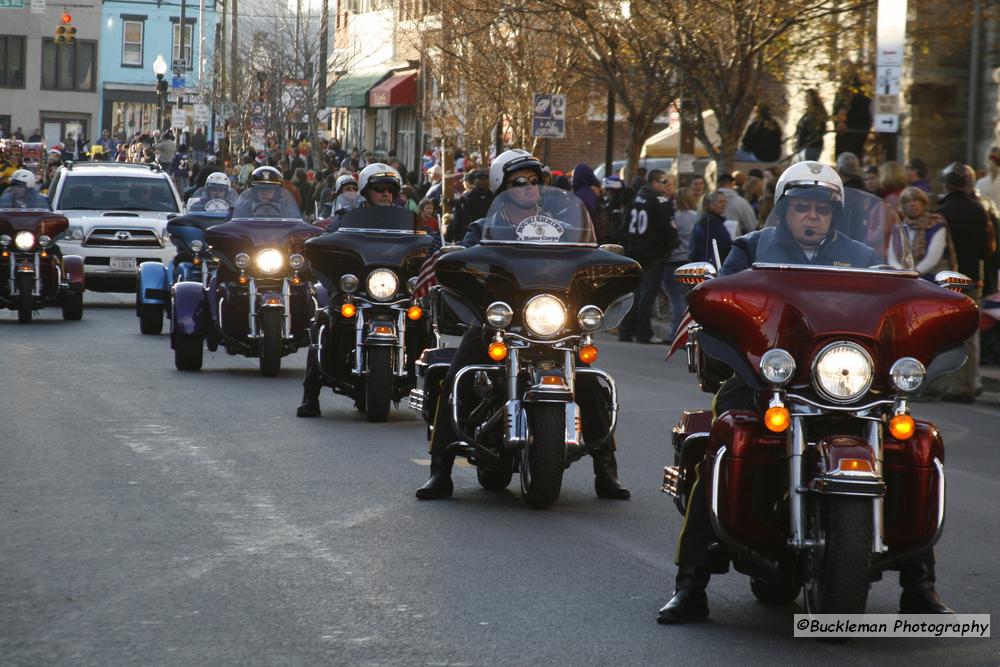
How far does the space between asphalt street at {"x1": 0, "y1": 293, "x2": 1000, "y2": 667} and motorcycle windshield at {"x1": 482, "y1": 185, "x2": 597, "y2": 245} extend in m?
1.35

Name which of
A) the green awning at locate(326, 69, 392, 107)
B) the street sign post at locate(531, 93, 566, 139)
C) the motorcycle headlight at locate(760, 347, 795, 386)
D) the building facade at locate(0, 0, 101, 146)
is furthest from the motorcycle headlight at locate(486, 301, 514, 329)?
the building facade at locate(0, 0, 101, 146)

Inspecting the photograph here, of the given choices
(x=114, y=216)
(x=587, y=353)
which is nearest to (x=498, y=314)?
(x=587, y=353)

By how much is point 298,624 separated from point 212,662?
24.0 inches

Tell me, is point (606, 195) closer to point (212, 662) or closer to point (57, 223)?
point (57, 223)

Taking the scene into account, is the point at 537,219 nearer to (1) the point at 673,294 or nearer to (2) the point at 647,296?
(1) the point at 673,294

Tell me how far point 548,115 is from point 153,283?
1146cm

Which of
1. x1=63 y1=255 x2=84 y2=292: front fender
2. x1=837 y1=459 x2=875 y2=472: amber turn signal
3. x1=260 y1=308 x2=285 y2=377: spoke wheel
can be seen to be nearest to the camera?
x1=837 y1=459 x2=875 y2=472: amber turn signal

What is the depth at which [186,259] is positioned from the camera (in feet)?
61.0

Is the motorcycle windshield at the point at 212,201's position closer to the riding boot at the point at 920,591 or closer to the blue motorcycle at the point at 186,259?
the blue motorcycle at the point at 186,259

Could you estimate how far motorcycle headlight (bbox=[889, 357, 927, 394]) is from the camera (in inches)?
240

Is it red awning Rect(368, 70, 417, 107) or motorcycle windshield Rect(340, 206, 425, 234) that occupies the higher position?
red awning Rect(368, 70, 417, 107)

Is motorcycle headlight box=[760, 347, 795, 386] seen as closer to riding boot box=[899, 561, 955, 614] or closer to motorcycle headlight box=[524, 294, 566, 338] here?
riding boot box=[899, 561, 955, 614]

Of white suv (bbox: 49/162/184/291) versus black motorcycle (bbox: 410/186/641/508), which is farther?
white suv (bbox: 49/162/184/291)

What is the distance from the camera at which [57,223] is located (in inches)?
869
